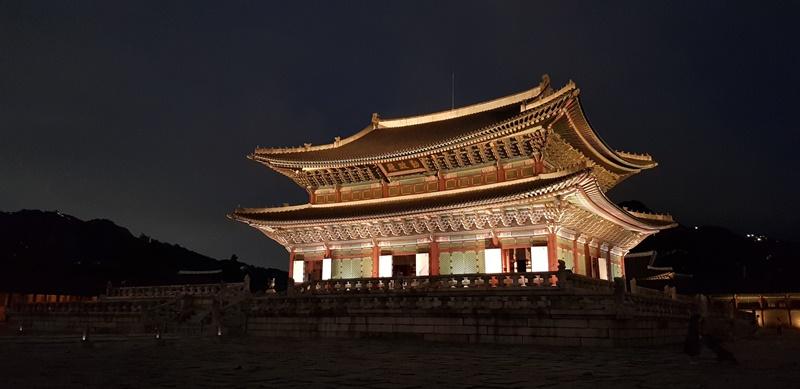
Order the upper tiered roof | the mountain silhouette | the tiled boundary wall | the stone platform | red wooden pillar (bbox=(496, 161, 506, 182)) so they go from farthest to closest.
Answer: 1. the mountain silhouette
2. red wooden pillar (bbox=(496, 161, 506, 182))
3. the upper tiered roof
4. the stone platform
5. the tiled boundary wall

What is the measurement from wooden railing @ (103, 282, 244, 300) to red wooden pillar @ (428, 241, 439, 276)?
9.55 meters

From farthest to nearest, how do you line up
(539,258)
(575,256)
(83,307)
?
(83,307)
(575,256)
(539,258)

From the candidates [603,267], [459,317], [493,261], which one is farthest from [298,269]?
[603,267]

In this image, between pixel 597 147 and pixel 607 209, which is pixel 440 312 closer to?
pixel 607 209

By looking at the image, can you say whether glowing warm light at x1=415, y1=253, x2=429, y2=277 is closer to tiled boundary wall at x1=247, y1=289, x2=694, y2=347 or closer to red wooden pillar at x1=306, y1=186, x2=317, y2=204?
tiled boundary wall at x1=247, y1=289, x2=694, y2=347

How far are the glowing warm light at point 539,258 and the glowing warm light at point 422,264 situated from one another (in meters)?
5.76

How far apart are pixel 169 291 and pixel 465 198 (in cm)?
1735

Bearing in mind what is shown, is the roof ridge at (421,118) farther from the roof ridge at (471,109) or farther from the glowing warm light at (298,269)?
the glowing warm light at (298,269)

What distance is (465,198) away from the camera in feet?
87.0

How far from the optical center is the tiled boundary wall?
16.7 meters

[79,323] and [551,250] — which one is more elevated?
[551,250]

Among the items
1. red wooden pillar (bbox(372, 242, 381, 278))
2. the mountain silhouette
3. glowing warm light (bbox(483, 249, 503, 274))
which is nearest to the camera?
glowing warm light (bbox(483, 249, 503, 274))

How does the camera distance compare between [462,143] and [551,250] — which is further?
[462,143]

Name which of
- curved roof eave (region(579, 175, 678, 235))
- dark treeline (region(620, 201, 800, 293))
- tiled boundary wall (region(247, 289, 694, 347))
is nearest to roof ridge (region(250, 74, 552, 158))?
curved roof eave (region(579, 175, 678, 235))
